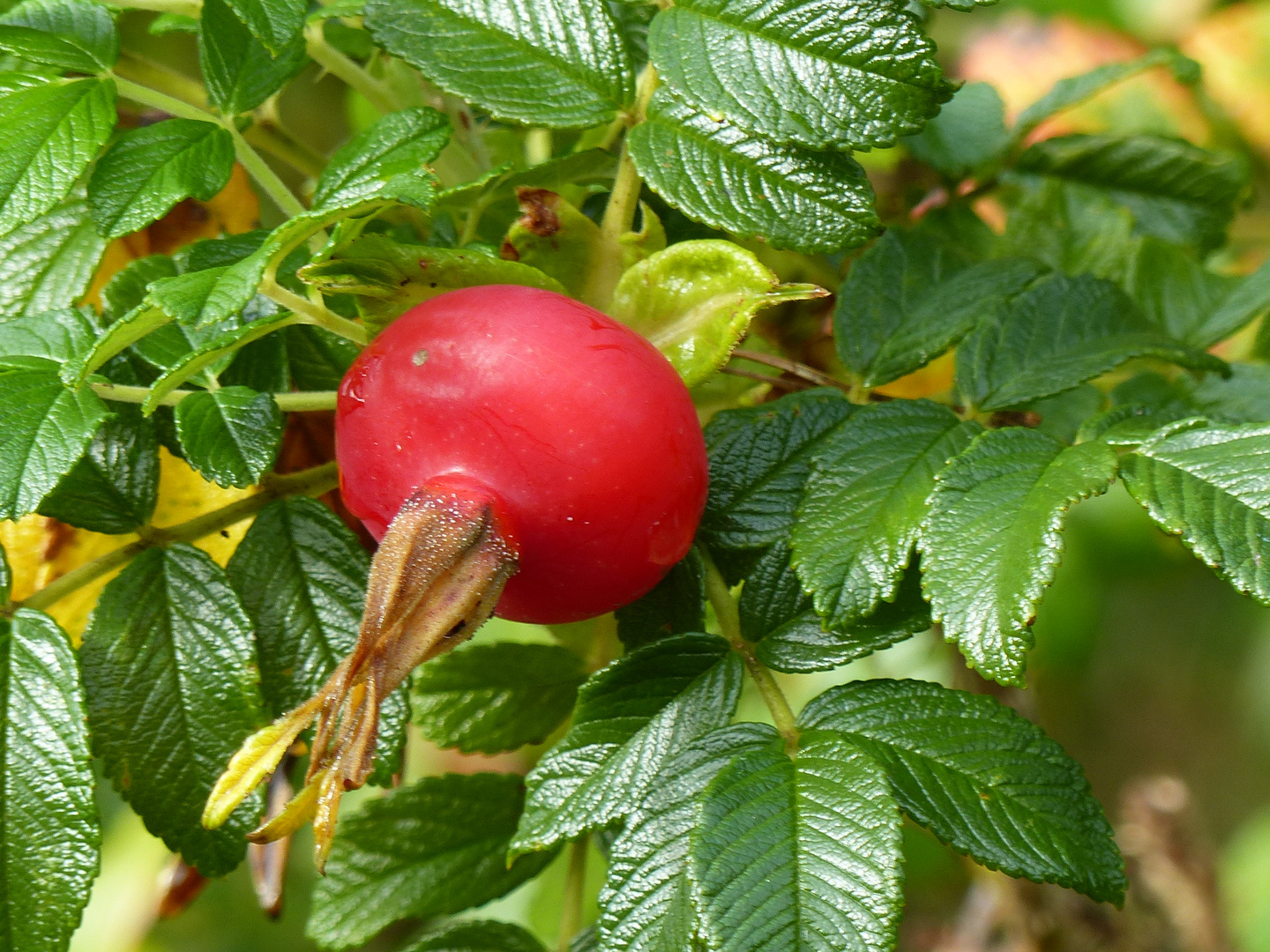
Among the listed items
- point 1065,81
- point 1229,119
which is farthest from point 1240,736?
point 1065,81

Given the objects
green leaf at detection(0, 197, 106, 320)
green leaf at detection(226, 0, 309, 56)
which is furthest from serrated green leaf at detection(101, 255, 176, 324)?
green leaf at detection(226, 0, 309, 56)

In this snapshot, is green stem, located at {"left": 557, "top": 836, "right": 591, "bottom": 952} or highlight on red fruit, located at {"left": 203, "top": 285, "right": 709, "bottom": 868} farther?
green stem, located at {"left": 557, "top": 836, "right": 591, "bottom": 952}

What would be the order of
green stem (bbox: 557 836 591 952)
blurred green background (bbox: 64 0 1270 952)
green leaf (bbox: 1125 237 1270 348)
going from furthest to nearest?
blurred green background (bbox: 64 0 1270 952), green leaf (bbox: 1125 237 1270 348), green stem (bbox: 557 836 591 952)

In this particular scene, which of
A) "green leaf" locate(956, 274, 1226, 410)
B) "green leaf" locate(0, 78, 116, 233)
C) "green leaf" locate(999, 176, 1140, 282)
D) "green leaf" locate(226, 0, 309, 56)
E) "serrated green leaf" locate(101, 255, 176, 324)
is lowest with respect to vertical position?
"green leaf" locate(999, 176, 1140, 282)

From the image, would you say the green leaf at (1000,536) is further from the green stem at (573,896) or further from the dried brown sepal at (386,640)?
the green stem at (573,896)

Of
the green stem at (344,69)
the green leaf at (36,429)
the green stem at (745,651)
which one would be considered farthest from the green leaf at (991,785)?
the green stem at (344,69)

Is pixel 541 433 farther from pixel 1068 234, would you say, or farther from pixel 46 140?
pixel 1068 234

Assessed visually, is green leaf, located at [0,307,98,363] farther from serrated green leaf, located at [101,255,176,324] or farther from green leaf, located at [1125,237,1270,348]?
green leaf, located at [1125,237,1270,348]

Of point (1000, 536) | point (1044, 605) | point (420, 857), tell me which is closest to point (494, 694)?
point (420, 857)
